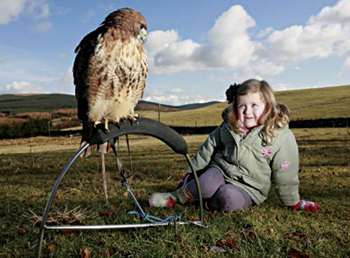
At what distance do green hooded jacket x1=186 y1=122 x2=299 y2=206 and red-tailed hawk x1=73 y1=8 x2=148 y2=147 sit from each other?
49.8 inches

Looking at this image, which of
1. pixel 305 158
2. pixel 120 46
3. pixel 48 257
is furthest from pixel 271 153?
pixel 305 158

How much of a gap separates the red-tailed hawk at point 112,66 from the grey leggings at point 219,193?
1121 mm

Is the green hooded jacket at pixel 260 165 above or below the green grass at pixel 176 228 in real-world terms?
above

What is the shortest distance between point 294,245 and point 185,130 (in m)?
24.2

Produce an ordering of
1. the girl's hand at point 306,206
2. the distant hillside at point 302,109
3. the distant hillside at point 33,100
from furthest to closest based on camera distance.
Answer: the distant hillside at point 33,100 → the distant hillside at point 302,109 → the girl's hand at point 306,206

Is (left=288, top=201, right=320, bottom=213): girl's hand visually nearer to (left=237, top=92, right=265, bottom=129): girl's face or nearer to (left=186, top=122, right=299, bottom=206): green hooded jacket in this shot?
(left=186, top=122, right=299, bottom=206): green hooded jacket

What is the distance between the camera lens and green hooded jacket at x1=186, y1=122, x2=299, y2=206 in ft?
13.2

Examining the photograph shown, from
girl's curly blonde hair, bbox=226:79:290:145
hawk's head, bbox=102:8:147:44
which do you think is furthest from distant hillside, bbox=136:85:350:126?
hawk's head, bbox=102:8:147:44

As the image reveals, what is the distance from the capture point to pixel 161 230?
3.08 m

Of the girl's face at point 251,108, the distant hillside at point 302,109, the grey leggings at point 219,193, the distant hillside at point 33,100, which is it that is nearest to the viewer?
the grey leggings at point 219,193

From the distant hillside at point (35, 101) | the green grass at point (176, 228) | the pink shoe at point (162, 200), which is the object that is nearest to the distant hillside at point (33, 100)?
the distant hillside at point (35, 101)

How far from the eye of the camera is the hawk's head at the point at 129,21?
11.3 feet

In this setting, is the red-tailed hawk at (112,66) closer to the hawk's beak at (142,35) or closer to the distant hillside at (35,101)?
the hawk's beak at (142,35)

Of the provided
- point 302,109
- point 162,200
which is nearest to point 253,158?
point 162,200
